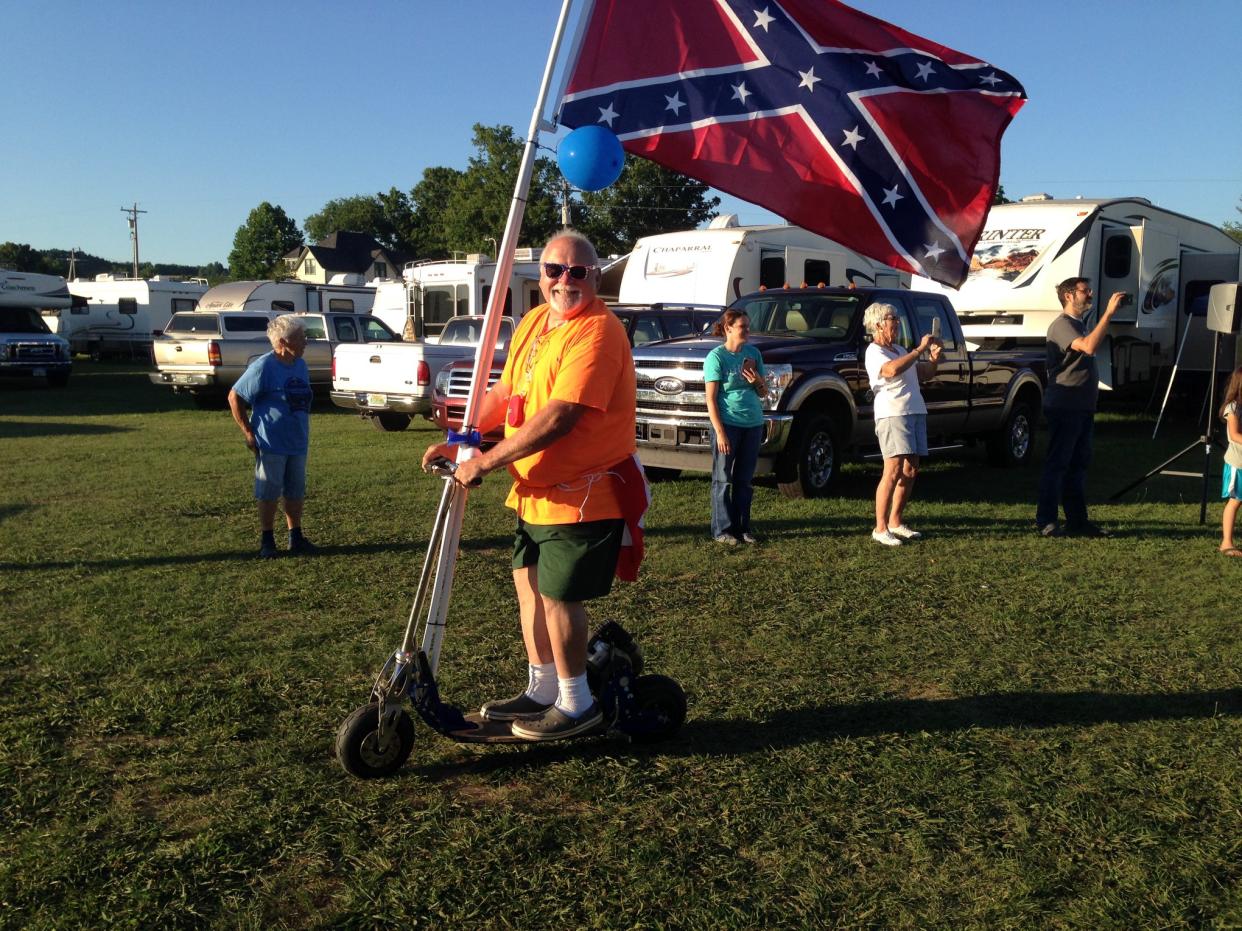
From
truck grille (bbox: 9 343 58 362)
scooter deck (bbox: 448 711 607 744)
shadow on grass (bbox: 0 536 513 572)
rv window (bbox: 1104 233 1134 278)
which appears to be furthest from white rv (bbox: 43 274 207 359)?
scooter deck (bbox: 448 711 607 744)

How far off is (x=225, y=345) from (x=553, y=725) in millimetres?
18264

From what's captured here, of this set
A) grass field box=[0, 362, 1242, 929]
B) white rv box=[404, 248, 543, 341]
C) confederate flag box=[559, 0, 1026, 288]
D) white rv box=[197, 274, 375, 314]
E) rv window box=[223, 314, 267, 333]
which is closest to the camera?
grass field box=[0, 362, 1242, 929]

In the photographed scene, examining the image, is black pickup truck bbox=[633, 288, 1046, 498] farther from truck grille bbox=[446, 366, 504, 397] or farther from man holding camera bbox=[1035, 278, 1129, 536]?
truck grille bbox=[446, 366, 504, 397]

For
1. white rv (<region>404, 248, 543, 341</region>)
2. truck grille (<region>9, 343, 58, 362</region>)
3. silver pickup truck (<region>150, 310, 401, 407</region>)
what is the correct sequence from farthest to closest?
truck grille (<region>9, 343, 58, 362</region>), white rv (<region>404, 248, 543, 341</region>), silver pickup truck (<region>150, 310, 401, 407</region>)

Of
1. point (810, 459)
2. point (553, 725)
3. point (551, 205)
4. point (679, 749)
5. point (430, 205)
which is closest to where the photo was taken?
point (553, 725)

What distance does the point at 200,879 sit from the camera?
10.8ft

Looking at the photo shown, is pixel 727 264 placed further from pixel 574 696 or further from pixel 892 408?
pixel 574 696

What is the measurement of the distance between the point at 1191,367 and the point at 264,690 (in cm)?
1765

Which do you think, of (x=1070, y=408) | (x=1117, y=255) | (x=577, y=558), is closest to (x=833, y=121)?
(x=577, y=558)

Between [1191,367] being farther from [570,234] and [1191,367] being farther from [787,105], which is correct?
[570,234]

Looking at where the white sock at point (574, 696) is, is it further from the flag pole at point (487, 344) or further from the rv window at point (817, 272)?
the rv window at point (817, 272)

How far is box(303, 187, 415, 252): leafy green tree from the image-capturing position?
10350cm

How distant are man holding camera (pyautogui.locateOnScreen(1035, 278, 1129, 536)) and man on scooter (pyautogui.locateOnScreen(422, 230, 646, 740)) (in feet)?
18.1

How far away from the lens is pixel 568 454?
3.86 m
